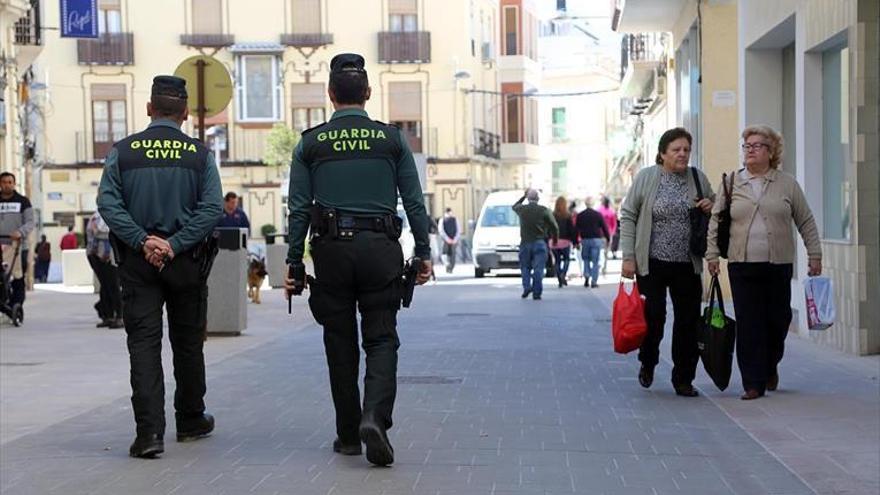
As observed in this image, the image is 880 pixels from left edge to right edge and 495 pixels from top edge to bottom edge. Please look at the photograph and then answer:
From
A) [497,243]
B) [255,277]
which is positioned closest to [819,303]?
[255,277]

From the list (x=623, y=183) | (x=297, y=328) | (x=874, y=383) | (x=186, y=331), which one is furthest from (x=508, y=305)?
(x=623, y=183)

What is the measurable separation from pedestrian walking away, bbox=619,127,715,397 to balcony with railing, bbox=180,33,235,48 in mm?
52423

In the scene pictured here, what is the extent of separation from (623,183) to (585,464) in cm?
6291

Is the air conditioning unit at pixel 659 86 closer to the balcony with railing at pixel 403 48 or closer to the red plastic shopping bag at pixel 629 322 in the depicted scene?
the balcony with railing at pixel 403 48

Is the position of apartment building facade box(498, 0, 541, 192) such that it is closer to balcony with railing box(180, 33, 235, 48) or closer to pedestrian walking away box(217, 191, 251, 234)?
balcony with railing box(180, 33, 235, 48)

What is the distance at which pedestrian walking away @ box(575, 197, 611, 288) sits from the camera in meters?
30.1

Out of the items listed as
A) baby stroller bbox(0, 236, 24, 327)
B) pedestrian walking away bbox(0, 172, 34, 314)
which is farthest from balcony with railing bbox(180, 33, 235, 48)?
pedestrian walking away bbox(0, 172, 34, 314)

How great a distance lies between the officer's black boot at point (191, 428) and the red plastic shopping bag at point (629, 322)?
10.8 ft

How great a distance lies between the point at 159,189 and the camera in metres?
8.77

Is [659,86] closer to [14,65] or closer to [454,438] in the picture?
[14,65]

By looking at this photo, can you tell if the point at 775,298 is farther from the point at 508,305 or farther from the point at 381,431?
the point at 508,305

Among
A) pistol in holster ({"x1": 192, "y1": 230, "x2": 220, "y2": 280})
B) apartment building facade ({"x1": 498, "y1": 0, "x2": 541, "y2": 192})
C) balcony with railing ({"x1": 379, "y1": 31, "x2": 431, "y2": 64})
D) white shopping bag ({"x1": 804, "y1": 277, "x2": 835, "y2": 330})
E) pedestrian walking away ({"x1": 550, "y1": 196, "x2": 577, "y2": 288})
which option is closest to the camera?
pistol in holster ({"x1": 192, "y1": 230, "x2": 220, "y2": 280})

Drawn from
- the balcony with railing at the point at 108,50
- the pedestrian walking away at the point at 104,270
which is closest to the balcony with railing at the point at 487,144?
the balcony with railing at the point at 108,50

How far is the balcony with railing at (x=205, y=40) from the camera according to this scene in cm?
6238
